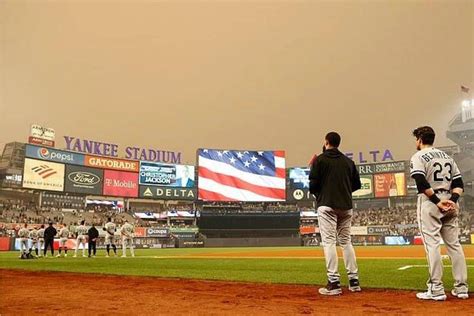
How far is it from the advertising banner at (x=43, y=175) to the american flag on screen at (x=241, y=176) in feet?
51.6

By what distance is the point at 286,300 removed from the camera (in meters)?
5.68

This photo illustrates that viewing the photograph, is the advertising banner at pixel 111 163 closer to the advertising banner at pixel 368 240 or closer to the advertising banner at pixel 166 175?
the advertising banner at pixel 166 175

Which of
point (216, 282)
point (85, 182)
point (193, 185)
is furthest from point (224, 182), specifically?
point (216, 282)

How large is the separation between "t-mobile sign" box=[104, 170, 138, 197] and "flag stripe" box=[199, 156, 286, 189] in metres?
8.86

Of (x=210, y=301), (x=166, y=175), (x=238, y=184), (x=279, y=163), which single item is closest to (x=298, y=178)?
(x=279, y=163)

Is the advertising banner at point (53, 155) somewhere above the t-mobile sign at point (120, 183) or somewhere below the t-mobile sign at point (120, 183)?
above

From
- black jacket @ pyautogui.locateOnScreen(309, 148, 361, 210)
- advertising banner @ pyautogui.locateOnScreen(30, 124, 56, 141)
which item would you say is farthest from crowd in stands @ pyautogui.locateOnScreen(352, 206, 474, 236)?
black jacket @ pyautogui.locateOnScreen(309, 148, 361, 210)

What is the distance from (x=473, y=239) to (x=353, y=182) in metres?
41.8

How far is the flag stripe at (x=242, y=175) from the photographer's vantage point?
171 feet

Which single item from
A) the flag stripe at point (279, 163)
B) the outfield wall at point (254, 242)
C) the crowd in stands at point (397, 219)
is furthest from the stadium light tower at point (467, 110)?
the outfield wall at point (254, 242)

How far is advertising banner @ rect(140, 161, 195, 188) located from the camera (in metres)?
54.3

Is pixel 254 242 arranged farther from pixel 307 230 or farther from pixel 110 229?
pixel 110 229

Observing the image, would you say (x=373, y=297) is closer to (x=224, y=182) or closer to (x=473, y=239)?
(x=473, y=239)

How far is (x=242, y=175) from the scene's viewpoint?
175 ft
